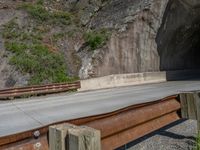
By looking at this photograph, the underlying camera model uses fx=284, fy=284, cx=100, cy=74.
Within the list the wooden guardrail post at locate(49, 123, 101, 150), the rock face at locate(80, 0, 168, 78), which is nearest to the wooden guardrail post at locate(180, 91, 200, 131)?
the wooden guardrail post at locate(49, 123, 101, 150)

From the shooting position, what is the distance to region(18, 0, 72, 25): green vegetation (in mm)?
26812

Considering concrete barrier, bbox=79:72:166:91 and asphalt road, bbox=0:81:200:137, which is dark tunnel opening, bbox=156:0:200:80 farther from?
asphalt road, bbox=0:81:200:137

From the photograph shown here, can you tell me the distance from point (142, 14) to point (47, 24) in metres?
8.81

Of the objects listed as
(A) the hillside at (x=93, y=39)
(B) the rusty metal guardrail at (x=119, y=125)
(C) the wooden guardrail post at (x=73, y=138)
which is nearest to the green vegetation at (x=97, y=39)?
(A) the hillside at (x=93, y=39)

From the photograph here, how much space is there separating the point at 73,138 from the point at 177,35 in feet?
81.4

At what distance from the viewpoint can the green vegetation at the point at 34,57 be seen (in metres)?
20.3

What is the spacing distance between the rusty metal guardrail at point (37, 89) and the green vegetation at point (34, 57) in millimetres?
1860

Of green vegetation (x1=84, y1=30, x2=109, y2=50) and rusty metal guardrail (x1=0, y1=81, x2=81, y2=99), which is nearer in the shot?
rusty metal guardrail (x1=0, y1=81, x2=81, y2=99)

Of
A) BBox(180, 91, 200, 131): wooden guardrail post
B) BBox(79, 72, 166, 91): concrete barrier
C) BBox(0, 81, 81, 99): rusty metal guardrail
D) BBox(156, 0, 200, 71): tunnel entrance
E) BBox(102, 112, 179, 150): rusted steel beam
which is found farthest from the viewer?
BBox(156, 0, 200, 71): tunnel entrance

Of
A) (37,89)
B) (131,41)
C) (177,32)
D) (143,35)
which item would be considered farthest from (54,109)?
(177,32)

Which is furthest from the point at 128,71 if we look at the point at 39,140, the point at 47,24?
the point at 39,140

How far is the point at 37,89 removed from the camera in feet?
57.9

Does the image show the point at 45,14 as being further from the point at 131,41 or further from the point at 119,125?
the point at 119,125

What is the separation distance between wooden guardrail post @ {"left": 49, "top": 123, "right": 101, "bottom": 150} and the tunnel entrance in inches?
894
